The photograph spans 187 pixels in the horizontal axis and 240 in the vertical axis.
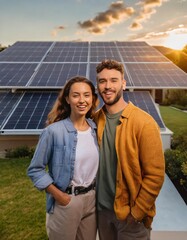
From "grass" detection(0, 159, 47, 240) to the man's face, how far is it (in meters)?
3.50

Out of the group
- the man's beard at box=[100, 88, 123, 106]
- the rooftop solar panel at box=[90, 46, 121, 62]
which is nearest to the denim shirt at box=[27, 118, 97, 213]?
the man's beard at box=[100, 88, 123, 106]

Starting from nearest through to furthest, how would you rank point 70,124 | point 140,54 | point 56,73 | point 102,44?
1. point 70,124
2. point 56,73
3. point 140,54
4. point 102,44

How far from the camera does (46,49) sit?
17.8 m

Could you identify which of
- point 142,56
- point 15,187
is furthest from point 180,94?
point 15,187

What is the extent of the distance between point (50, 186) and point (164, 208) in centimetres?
413

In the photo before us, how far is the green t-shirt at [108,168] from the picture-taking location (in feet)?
10.4

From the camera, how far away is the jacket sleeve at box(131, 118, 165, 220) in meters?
2.98

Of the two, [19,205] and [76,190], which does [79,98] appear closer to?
[76,190]

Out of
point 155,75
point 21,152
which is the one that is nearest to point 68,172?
point 21,152

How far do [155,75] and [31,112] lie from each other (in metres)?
5.99

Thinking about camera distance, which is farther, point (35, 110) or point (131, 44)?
point (131, 44)

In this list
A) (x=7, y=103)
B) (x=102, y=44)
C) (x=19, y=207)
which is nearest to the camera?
(x=19, y=207)

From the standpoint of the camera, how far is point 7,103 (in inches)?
467

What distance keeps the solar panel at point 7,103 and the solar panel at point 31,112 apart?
0.25m
